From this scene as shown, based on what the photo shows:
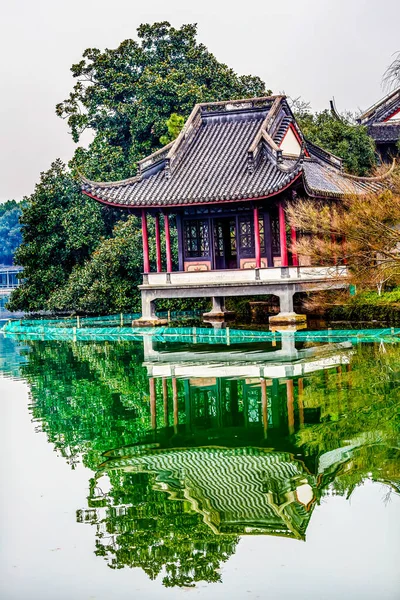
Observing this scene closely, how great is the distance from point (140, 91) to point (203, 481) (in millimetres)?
30874

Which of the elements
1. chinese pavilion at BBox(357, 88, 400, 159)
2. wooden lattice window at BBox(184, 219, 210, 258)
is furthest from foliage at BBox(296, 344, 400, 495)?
chinese pavilion at BBox(357, 88, 400, 159)

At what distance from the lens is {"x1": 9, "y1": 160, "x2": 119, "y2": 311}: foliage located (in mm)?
39094

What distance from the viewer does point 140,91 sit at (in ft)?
128

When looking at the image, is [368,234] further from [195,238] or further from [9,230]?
[9,230]

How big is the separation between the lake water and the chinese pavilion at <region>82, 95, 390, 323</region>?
9585 mm

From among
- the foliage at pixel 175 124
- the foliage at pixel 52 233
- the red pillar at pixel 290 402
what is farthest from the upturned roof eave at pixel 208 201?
the red pillar at pixel 290 402

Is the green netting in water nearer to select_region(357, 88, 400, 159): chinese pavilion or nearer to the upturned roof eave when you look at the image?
the upturned roof eave

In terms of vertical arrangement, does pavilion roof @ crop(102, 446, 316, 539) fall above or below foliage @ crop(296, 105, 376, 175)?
below

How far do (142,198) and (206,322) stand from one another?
13.9 ft

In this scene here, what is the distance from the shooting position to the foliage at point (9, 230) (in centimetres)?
11788

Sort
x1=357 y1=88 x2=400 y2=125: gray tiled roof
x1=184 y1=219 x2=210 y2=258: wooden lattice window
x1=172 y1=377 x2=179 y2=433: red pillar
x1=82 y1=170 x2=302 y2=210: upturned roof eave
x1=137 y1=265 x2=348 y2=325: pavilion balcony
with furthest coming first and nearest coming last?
1. x1=357 y1=88 x2=400 y2=125: gray tiled roof
2. x1=184 y1=219 x2=210 y2=258: wooden lattice window
3. x1=137 y1=265 x2=348 y2=325: pavilion balcony
4. x1=82 y1=170 x2=302 y2=210: upturned roof eave
5. x1=172 y1=377 x2=179 y2=433: red pillar

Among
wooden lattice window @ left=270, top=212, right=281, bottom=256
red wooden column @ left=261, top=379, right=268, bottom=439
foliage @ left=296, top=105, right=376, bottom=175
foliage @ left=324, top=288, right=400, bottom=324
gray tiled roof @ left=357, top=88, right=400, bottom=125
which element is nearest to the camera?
red wooden column @ left=261, top=379, right=268, bottom=439

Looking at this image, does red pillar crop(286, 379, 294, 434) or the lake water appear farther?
red pillar crop(286, 379, 294, 434)

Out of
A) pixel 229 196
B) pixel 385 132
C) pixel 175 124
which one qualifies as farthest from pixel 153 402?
pixel 385 132
